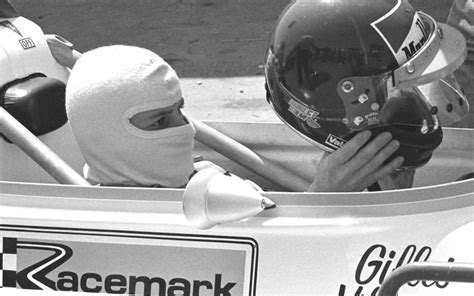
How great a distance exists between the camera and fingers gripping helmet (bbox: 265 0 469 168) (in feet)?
7.93

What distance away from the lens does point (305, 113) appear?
8.24ft

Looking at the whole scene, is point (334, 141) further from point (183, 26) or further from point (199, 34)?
point (183, 26)

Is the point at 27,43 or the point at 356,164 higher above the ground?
the point at 356,164

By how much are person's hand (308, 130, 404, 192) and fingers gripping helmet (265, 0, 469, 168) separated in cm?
5

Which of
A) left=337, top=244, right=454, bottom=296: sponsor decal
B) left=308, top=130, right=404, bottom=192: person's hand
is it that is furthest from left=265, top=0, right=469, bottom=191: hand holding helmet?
left=337, top=244, right=454, bottom=296: sponsor decal

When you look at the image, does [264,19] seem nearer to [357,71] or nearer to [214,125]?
[214,125]

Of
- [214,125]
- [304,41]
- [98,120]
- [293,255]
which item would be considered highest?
[304,41]

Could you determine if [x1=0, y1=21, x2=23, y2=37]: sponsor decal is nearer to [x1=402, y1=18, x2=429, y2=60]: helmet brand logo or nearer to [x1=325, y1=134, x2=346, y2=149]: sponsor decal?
[x1=325, y1=134, x2=346, y2=149]: sponsor decal

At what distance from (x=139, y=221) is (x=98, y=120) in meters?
0.29

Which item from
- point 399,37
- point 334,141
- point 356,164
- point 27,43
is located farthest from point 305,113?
point 27,43

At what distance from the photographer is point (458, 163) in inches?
115

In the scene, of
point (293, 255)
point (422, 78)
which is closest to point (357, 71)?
point (422, 78)

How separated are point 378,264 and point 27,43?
1.50 meters

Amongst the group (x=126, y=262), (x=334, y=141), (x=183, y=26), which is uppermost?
(x=334, y=141)
